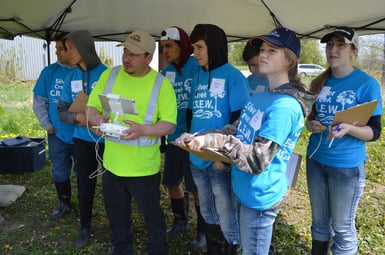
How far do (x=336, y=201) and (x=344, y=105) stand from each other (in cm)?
61

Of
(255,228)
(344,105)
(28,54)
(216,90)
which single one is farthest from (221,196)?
(28,54)

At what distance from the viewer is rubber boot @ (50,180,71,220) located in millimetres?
3530

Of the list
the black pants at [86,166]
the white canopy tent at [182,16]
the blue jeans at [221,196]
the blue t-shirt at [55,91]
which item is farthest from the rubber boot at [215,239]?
the white canopy tent at [182,16]

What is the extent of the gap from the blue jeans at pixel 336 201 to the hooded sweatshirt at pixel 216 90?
69cm

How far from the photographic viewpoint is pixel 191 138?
1.59 meters

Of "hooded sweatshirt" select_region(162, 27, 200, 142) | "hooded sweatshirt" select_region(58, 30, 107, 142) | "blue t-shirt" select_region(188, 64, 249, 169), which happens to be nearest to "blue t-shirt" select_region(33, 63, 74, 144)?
"hooded sweatshirt" select_region(58, 30, 107, 142)

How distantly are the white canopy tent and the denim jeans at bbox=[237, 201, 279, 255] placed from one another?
70.6 inches

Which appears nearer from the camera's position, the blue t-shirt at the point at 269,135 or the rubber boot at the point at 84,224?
the blue t-shirt at the point at 269,135

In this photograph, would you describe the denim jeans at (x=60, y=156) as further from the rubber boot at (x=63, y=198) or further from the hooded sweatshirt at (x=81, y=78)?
the hooded sweatshirt at (x=81, y=78)

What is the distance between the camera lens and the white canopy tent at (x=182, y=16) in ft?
9.73

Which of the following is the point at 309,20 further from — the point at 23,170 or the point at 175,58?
the point at 23,170

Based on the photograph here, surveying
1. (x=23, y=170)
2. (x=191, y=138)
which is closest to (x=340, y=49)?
(x=191, y=138)

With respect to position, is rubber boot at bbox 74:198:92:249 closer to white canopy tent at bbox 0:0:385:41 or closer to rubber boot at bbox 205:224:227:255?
rubber boot at bbox 205:224:227:255

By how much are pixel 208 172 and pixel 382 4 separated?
1704 millimetres
